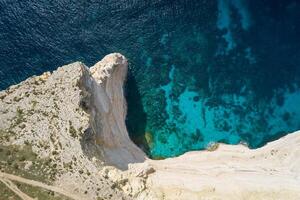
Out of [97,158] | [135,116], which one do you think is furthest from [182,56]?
[97,158]

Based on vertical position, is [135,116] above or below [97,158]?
above

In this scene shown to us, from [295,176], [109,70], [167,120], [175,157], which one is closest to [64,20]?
[109,70]

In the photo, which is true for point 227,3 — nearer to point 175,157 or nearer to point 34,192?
point 175,157

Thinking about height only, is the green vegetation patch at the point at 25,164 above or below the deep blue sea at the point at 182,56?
below

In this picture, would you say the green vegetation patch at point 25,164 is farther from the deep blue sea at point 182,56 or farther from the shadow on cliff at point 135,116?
the deep blue sea at point 182,56

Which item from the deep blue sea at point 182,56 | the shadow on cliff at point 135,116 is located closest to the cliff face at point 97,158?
the shadow on cliff at point 135,116

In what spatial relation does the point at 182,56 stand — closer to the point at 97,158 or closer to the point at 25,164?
the point at 97,158

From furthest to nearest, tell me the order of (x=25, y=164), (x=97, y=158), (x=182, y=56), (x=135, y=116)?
(x=182, y=56)
(x=135, y=116)
(x=97, y=158)
(x=25, y=164)
